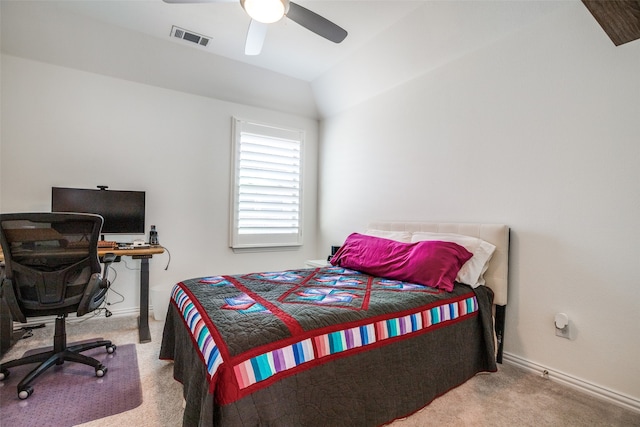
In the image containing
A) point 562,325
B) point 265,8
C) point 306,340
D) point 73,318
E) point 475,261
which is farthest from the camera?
point 73,318

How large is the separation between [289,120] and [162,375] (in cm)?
351

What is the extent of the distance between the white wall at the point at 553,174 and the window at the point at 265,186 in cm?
195

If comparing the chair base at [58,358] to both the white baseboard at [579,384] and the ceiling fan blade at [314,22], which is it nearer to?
the ceiling fan blade at [314,22]

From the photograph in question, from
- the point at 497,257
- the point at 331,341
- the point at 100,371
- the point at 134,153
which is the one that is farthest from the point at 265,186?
the point at 331,341

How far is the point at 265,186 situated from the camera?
4.20 m

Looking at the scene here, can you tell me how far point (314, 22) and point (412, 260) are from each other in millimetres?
1897

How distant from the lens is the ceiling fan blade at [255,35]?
2244 mm

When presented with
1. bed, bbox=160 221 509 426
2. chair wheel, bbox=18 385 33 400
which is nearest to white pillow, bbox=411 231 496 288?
bed, bbox=160 221 509 426

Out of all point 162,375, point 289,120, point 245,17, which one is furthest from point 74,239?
point 289,120

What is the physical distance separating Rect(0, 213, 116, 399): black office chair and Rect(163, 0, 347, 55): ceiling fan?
63.8 inches

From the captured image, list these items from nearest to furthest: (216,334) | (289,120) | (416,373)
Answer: (216,334) → (416,373) → (289,120)

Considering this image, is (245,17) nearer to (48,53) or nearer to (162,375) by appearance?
(48,53)

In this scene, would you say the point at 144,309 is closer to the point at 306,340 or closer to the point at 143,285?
the point at 143,285

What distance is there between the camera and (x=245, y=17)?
276cm
